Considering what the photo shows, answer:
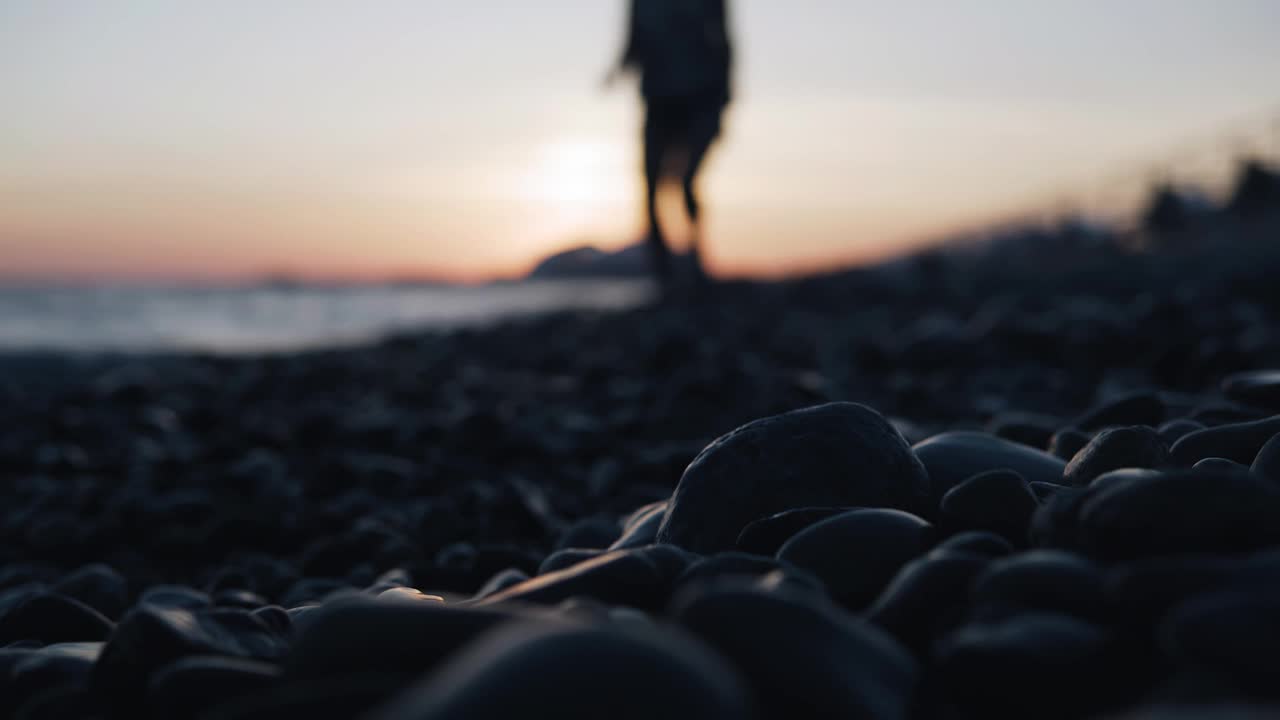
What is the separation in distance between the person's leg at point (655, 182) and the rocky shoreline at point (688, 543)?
3.66m

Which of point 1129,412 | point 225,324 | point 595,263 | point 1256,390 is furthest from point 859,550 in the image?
point 225,324

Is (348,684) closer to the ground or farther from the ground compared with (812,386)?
farther from the ground

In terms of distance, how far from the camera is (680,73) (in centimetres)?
824

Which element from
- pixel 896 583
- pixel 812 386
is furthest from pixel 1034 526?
A: pixel 812 386

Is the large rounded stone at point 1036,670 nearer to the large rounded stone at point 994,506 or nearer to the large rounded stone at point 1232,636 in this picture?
the large rounded stone at point 1232,636

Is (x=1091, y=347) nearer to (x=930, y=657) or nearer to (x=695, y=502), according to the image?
(x=695, y=502)

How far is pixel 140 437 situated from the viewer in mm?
4762

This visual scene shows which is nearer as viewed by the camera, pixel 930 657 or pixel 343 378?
pixel 930 657

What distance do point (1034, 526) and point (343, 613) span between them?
88 cm

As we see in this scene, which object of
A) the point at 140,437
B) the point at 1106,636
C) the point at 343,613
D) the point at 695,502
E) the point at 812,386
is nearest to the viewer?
the point at 1106,636

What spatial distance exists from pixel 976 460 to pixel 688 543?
64cm

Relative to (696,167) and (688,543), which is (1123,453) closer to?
(688,543)

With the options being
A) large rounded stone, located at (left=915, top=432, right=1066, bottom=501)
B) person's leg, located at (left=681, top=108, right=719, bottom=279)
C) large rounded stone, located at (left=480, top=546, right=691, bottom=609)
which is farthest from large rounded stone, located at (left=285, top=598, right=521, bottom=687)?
person's leg, located at (left=681, top=108, right=719, bottom=279)

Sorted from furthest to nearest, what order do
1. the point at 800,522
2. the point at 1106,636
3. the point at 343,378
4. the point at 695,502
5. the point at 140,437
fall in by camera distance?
the point at 343,378 → the point at 140,437 → the point at 695,502 → the point at 800,522 → the point at 1106,636
